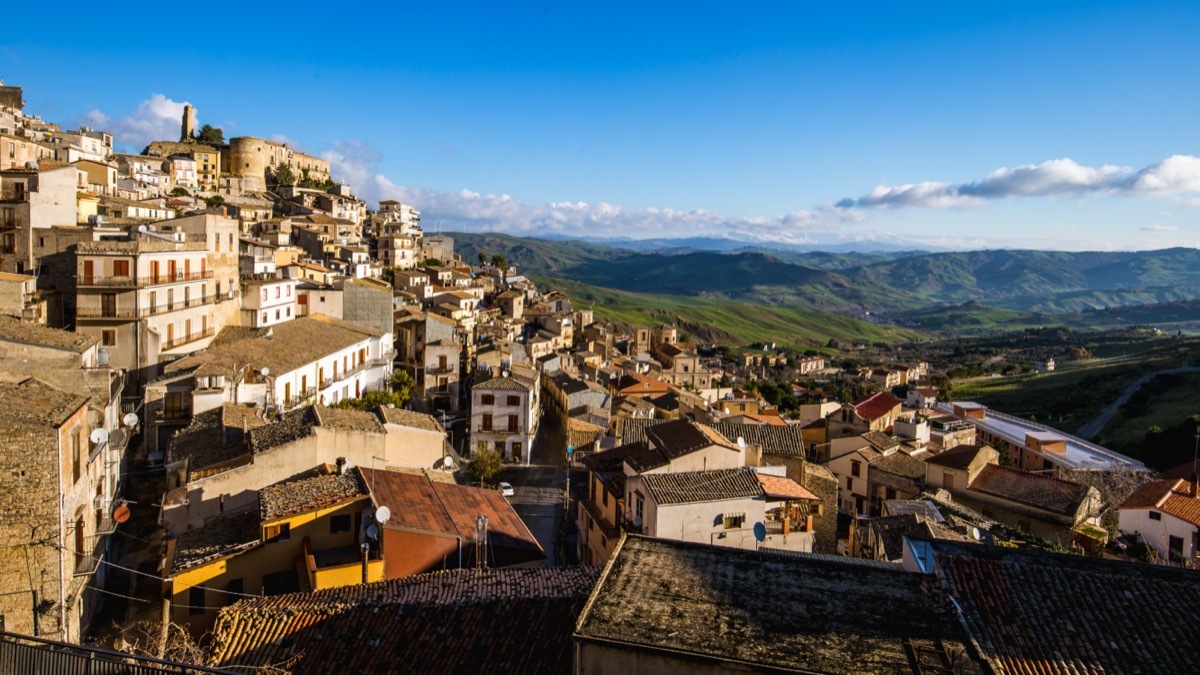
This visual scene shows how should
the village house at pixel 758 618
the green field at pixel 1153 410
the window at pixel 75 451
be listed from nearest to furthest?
the village house at pixel 758 618
the window at pixel 75 451
the green field at pixel 1153 410

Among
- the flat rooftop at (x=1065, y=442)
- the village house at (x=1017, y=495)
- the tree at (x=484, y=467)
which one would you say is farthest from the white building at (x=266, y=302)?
the flat rooftop at (x=1065, y=442)

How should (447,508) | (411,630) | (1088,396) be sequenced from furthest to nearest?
(1088,396), (447,508), (411,630)

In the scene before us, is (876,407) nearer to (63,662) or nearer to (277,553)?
(277,553)

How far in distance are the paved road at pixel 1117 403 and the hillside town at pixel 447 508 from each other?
51.2ft

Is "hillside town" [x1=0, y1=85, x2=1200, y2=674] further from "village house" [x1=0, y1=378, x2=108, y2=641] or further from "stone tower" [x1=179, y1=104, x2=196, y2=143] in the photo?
"stone tower" [x1=179, y1=104, x2=196, y2=143]

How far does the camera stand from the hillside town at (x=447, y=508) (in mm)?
9508

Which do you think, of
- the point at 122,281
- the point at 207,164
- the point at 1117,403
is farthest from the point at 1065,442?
the point at 207,164

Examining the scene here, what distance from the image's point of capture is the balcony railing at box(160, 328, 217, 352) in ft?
106

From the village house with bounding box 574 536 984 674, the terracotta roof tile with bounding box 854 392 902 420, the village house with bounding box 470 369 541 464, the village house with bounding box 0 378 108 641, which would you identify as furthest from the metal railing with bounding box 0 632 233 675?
the terracotta roof tile with bounding box 854 392 902 420

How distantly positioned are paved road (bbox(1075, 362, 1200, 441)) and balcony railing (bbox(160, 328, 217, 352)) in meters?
61.4

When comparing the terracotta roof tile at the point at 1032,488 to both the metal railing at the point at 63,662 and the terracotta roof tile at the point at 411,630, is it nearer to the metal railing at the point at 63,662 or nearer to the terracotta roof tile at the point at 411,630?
the terracotta roof tile at the point at 411,630

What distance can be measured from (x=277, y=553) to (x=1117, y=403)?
8110 cm

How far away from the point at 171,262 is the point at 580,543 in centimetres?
2298

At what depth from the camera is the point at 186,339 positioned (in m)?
33.7
